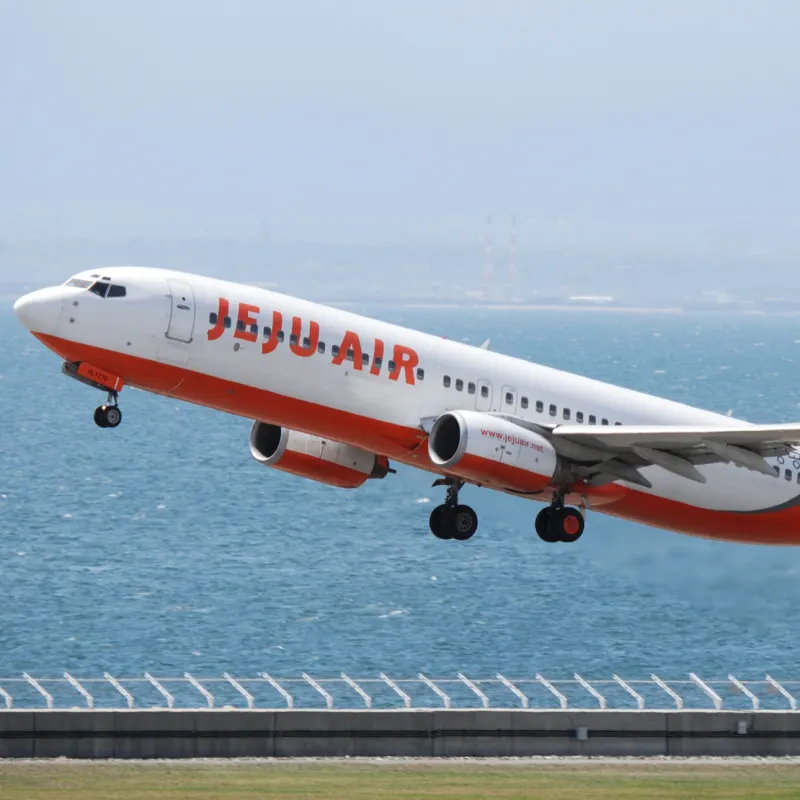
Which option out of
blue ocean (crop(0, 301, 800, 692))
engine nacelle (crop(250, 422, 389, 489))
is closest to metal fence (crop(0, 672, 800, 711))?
blue ocean (crop(0, 301, 800, 692))

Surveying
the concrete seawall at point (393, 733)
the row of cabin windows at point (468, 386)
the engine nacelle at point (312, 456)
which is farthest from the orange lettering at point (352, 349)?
the concrete seawall at point (393, 733)

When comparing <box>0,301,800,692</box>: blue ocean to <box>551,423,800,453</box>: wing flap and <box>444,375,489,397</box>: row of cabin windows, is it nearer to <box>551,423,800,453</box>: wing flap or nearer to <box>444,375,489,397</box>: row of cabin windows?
<box>444,375,489,397</box>: row of cabin windows

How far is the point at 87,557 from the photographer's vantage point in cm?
14275

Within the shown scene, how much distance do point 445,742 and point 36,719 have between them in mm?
17448

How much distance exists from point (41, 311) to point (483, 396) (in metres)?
14.7

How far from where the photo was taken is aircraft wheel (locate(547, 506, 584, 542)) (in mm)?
57188

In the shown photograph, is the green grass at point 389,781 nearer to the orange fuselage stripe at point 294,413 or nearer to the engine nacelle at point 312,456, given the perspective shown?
the orange fuselage stripe at point 294,413

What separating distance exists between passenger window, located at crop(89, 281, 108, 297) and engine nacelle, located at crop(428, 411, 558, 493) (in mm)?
10967

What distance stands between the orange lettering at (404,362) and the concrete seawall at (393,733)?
80.7 ft

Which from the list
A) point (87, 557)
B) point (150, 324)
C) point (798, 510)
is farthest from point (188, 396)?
point (87, 557)

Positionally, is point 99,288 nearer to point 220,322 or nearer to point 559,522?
point 220,322

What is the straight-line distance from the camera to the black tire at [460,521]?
57.7 m

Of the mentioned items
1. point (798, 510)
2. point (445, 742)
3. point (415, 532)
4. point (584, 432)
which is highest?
point (584, 432)

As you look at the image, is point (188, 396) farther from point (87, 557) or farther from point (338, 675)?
point (87, 557)
